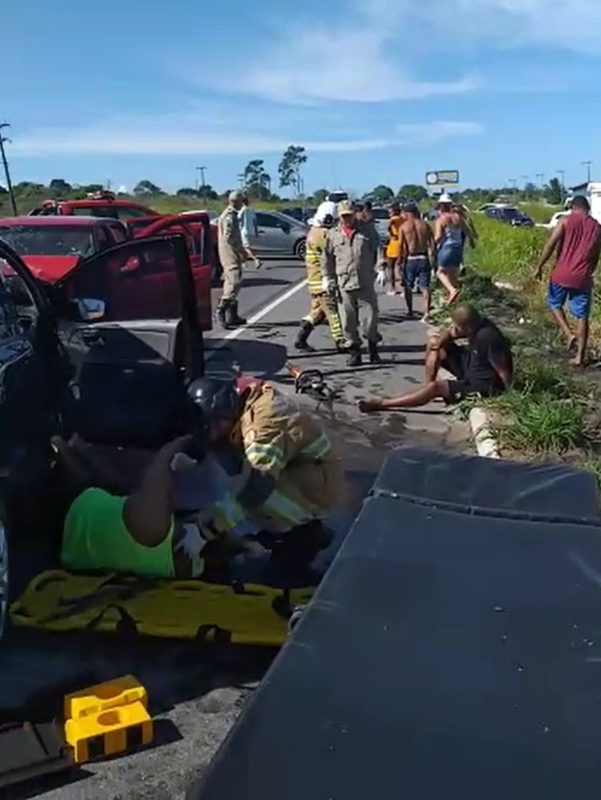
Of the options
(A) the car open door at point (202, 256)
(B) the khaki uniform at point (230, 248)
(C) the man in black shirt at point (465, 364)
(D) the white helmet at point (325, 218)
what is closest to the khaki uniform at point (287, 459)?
(C) the man in black shirt at point (465, 364)

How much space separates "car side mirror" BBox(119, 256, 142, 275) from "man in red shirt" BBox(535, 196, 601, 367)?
17.1ft

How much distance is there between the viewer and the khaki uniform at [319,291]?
1088cm

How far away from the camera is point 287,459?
4328mm

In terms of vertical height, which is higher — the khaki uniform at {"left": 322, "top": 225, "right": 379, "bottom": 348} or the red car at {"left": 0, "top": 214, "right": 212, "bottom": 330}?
the red car at {"left": 0, "top": 214, "right": 212, "bottom": 330}

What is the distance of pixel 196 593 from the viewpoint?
4.20 m

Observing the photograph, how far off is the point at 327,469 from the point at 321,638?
2.36m

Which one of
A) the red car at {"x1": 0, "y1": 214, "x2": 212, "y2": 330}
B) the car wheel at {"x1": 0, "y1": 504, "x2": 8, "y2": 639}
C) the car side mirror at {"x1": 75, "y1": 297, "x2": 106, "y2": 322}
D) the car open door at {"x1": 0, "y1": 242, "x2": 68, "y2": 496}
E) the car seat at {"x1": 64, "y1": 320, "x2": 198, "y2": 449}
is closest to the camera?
the car wheel at {"x1": 0, "y1": 504, "x2": 8, "y2": 639}

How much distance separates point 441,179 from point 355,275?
1088 inches

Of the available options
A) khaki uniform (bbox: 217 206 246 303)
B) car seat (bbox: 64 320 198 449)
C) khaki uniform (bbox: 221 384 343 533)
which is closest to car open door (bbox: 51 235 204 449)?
car seat (bbox: 64 320 198 449)

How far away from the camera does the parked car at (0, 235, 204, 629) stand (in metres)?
4.28

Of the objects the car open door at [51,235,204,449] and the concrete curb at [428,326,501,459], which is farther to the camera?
the concrete curb at [428,326,501,459]

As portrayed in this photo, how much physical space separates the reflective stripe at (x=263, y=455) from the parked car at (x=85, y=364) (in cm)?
81

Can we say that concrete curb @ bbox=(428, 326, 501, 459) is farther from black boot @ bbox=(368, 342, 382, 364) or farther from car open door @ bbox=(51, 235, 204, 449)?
black boot @ bbox=(368, 342, 382, 364)

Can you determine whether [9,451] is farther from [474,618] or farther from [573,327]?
[573,327]
